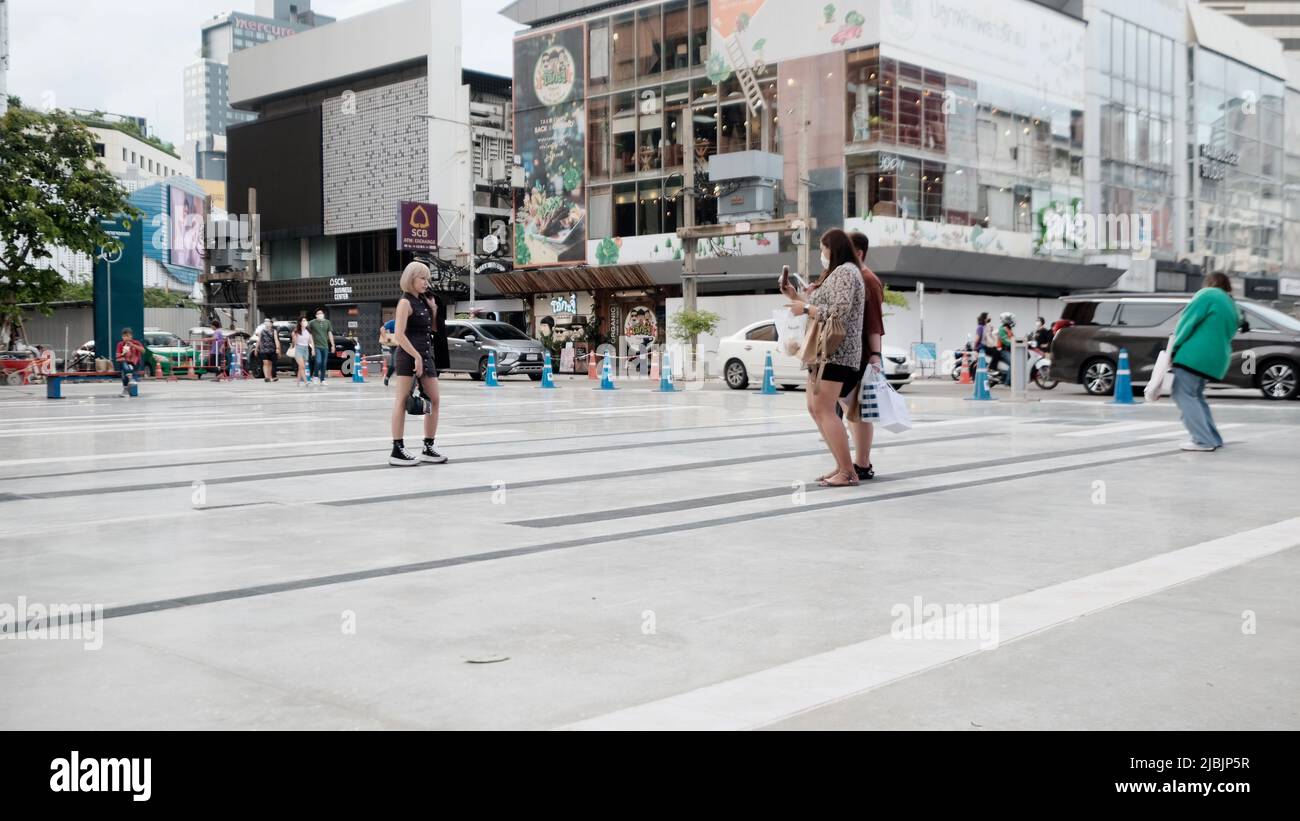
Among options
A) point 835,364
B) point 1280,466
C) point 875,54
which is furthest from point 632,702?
point 875,54

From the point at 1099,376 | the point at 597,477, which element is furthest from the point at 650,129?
the point at 597,477

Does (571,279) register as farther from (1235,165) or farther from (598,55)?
(1235,165)

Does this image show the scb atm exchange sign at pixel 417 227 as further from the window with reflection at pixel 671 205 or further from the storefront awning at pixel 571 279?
the window with reflection at pixel 671 205

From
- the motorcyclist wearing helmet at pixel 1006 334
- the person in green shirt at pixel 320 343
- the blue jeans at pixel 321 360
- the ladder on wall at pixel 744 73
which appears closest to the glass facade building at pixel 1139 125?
the ladder on wall at pixel 744 73

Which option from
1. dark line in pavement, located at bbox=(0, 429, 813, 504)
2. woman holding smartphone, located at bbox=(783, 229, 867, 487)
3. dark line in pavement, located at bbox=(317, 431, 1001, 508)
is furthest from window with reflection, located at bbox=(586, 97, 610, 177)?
woman holding smartphone, located at bbox=(783, 229, 867, 487)

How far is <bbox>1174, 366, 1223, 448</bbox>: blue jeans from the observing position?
37.5 ft

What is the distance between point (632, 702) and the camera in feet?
12.0

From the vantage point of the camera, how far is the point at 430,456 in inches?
426

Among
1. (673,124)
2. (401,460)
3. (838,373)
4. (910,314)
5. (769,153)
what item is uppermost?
(673,124)

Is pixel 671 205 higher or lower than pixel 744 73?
lower

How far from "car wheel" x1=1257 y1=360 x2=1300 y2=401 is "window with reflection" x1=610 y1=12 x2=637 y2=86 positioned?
34915 mm

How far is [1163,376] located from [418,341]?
7.13 meters

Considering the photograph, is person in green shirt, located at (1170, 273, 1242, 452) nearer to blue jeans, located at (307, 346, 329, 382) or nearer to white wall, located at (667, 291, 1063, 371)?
blue jeans, located at (307, 346, 329, 382)
